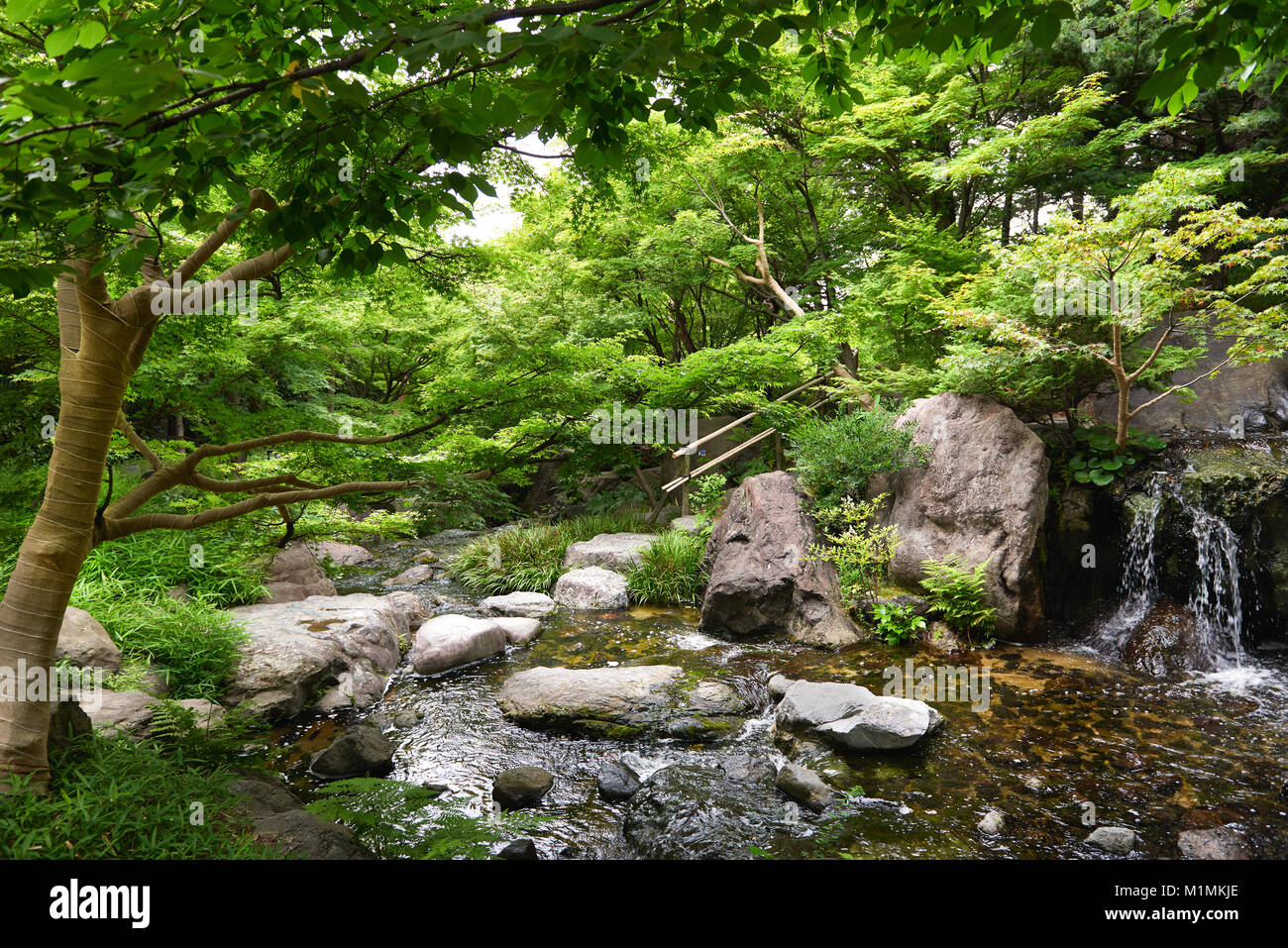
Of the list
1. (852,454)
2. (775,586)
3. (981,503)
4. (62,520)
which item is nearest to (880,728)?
(775,586)

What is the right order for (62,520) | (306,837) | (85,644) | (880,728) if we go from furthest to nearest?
(880,728) < (85,644) < (306,837) < (62,520)

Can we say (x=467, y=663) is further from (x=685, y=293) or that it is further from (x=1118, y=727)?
(x=685, y=293)

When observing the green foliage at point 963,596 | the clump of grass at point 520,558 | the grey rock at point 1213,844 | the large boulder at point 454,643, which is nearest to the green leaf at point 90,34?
the grey rock at point 1213,844

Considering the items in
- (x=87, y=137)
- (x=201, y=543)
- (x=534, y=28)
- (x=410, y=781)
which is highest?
(x=534, y=28)

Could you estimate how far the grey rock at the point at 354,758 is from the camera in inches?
195

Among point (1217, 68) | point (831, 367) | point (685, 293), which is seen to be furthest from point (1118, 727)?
point (685, 293)

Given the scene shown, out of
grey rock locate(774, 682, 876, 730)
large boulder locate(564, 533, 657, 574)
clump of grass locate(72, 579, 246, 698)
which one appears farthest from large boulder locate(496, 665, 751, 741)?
large boulder locate(564, 533, 657, 574)

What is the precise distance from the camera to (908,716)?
212 inches

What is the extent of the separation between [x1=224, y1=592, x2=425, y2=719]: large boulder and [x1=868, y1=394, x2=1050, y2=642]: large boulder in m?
7.03

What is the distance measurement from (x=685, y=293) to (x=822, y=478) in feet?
32.0

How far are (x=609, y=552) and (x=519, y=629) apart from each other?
126 inches

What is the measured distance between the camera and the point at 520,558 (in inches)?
475
